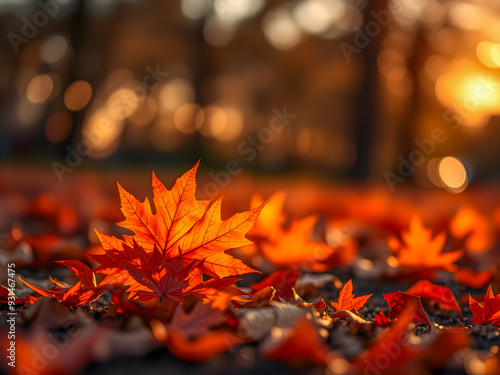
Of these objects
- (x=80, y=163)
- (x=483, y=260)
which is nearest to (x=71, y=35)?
(x=80, y=163)

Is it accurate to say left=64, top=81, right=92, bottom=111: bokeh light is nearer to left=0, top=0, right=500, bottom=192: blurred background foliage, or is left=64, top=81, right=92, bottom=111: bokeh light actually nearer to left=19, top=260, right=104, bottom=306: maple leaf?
left=0, top=0, right=500, bottom=192: blurred background foliage

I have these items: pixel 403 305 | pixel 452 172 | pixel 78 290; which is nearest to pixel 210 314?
pixel 78 290

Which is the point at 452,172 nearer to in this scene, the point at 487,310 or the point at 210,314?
the point at 487,310

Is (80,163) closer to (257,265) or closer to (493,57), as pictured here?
(257,265)

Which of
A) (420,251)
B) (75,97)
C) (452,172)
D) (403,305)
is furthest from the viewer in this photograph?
(452,172)

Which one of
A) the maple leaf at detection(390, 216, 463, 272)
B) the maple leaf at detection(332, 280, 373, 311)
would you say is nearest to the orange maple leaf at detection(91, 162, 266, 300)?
the maple leaf at detection(332, 280, 373, 311)

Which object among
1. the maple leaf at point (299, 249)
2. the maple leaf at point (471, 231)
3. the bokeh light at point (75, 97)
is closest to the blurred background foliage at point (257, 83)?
the bokeh light at point (75, 97)

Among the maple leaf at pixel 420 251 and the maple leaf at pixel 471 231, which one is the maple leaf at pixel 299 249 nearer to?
the maple leaf at pixel 420 251
